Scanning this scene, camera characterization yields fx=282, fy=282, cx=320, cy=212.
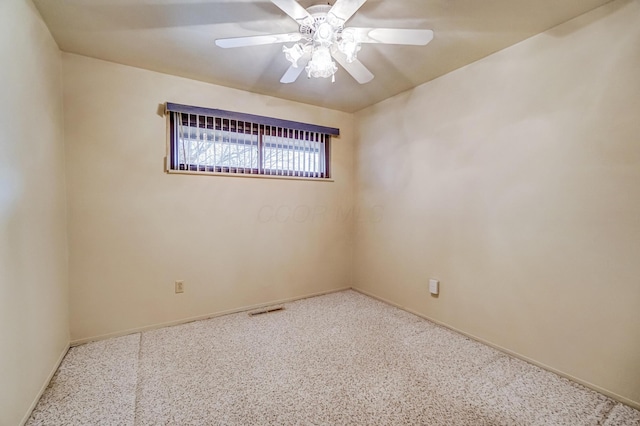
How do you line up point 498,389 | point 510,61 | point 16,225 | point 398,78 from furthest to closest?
point 398,78 < point 510,61 < point 498,389 < point 16,225

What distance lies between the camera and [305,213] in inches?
126

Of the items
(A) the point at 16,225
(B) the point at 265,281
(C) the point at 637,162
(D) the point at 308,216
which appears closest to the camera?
(A) the point at 16,225

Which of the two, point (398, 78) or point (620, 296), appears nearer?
point (620, 296)

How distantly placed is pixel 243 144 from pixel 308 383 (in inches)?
85.6

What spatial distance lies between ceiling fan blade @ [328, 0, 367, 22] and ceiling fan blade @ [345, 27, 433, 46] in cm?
12

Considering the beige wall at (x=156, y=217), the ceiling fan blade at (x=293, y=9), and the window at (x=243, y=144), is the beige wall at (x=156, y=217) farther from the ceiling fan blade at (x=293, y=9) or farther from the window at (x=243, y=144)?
the ceiling fan blade at (x=293, y=9)

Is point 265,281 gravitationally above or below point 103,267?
below

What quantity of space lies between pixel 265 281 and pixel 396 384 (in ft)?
5.53

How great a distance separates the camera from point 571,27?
1716 millimetres

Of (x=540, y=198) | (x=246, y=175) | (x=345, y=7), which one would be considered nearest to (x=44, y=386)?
(x=246, y=175)

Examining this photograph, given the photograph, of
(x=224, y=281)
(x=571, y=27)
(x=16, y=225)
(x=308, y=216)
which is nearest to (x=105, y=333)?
(x=224, y=281)

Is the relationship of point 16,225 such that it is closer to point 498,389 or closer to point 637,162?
point 498,389

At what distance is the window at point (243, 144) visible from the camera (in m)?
2.54

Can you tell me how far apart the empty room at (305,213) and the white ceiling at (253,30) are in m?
0.02
